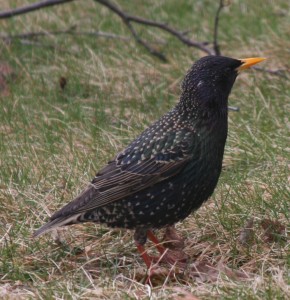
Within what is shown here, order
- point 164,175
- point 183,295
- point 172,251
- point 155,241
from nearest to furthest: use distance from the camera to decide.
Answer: point 183,295
point 164,175
point 172,251
point 155,241

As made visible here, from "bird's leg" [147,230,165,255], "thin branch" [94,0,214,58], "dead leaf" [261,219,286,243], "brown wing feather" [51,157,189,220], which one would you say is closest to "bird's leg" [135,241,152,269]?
"bird's leg" [147,230,165,255]

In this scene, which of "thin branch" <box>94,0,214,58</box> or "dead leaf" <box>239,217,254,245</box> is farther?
"thin branch" <box>94,0,214,58</box>

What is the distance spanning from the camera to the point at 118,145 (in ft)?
19.3

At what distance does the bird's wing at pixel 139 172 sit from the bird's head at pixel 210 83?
0.66ft

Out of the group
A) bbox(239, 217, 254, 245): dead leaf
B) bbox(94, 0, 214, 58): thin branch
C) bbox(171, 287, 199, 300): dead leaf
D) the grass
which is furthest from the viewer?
bbox(94, 0, 214, 58): thin branch

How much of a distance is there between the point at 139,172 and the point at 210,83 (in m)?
0.58

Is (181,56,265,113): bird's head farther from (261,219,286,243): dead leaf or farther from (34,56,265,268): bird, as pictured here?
(261,219,286,243): dead leaf

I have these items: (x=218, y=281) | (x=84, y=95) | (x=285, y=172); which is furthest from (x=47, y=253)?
(x=84, y=95)

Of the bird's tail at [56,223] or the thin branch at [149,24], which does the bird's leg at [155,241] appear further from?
the thin branch at [149,24]

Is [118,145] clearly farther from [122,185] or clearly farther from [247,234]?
[247,234]

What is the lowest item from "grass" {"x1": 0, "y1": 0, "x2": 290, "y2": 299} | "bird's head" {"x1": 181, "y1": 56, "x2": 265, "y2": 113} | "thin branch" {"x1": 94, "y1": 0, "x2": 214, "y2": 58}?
"grass" {"x1": 0, "y1": 0, "x2": 290, "y2": 299}

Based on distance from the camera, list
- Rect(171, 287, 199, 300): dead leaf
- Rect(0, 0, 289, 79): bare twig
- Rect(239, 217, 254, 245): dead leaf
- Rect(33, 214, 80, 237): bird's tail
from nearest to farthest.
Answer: Rect(171, 287, 199, 300): dead leaf < Rect(33, 214, 80, 237): bird's tail < Rect(239, 217, 254, 245): dead leaf < Rect(0, 0, 289, 79): bare twig

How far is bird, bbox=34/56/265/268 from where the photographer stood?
441cm

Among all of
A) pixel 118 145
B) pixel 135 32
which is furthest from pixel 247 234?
pixel 135 32
